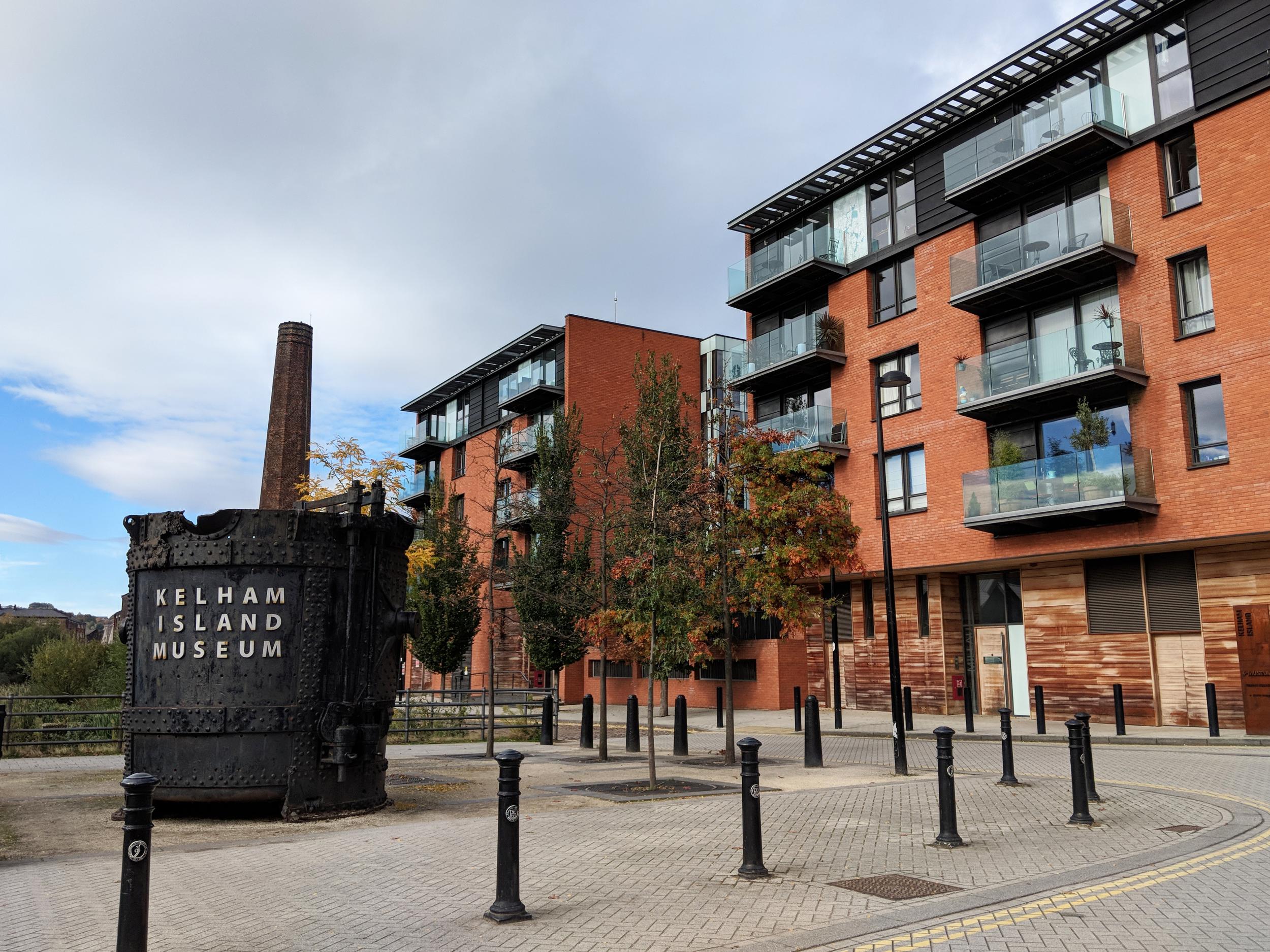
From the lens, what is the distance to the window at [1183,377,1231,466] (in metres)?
20.5

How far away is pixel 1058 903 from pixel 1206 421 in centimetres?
1779

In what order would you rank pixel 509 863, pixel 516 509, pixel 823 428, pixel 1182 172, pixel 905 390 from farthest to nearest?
pixel 823 428 → pixel 905 390 → pixel 516 509 → pixel 1182 172 → pixel 509 863

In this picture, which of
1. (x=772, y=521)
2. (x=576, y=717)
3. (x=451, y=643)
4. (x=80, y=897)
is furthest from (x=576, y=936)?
(x=451, y=643)

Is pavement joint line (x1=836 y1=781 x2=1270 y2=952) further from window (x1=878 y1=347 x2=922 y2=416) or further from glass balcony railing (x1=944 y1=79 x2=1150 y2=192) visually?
window (x1=878 y1=347 x2=922 y2=416)

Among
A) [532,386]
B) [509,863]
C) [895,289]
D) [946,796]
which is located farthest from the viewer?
[532,386]

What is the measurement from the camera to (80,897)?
6.66m

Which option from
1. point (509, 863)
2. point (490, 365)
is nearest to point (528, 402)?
point (490, 365)

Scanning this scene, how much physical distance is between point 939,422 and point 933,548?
3480mm

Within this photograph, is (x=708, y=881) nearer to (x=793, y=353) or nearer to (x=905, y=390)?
(x=905, y=390)

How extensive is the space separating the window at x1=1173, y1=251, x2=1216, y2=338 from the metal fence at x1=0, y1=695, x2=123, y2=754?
22.3 meters

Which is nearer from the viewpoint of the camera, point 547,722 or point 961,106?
point 547,722

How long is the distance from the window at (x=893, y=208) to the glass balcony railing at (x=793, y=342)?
2694mm

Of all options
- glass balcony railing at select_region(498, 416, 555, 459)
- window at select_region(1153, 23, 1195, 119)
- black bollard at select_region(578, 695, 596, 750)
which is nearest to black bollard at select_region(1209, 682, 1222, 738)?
black bollard at select_region(578, 695, 596, 750)

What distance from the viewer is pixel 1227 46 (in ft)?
68.6
